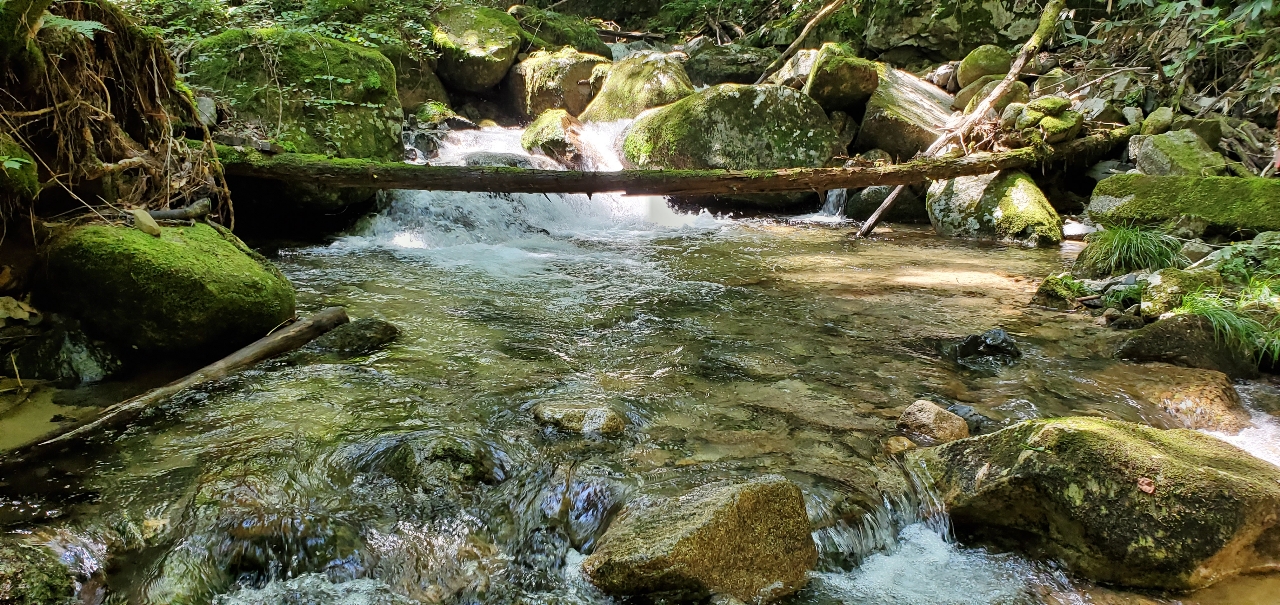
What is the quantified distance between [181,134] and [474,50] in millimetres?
9728

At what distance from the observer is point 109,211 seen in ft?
13.0

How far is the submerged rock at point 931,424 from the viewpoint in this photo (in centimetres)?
324

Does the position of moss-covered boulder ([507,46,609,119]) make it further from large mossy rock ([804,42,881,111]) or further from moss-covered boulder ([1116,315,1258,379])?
moss-covered boulder ([1116,315,1258,379])

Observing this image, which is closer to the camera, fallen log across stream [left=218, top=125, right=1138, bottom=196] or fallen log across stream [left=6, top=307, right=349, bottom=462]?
fallen log across stream [left=6, top=307, right=349, bottom=462]

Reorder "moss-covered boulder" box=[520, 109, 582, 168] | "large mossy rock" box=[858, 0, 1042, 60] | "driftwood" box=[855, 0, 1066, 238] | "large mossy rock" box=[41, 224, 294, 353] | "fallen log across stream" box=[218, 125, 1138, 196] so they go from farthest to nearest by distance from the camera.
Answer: "large mossy rock" box=[858, 0, 1042, 60]
"moss-covered boulder" box=[520, 109, 582, 168]
"driftwood" box=[855, 0, 1066, 238]
"fallen log across stream" box=[218, 125, 1138, 196]
"large mossy rock" box=[41, 224, 294, 353]

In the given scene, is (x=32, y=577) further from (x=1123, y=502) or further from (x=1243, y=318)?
(x=1243, y=318)

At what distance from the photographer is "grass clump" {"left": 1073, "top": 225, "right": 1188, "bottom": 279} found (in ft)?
20.0

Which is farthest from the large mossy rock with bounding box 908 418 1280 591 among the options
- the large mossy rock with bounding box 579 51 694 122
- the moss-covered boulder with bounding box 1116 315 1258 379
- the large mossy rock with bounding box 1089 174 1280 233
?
the large mossy rock with bounding box 579 51 694 122

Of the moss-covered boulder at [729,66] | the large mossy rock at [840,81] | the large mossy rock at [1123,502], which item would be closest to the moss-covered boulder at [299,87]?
the large mossy rock at [840,81]

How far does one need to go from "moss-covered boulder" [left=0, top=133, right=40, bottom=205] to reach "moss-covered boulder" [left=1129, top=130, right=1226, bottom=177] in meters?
10.00

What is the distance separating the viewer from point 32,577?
1.94m

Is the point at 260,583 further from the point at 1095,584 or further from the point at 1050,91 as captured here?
the point at 1050,91

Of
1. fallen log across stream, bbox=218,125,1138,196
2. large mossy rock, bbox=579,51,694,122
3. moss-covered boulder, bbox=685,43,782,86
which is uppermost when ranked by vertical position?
moss-covered boulder, bbox=685,43,782,86

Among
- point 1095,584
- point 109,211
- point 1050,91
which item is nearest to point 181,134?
point 109,211
